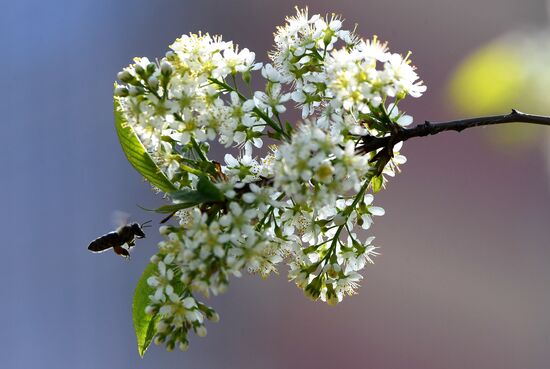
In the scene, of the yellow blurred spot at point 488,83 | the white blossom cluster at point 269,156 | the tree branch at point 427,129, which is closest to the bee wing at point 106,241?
the white blossom cluster at point 269,156

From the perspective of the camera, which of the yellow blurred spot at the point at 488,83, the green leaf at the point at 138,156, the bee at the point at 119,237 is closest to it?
the green leaf at the point at 138,156

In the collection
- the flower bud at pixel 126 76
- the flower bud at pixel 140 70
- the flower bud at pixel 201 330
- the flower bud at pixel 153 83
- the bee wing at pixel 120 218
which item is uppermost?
the flower bud at pixel 140 70

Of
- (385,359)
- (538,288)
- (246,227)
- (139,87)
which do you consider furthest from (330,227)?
(538,288)

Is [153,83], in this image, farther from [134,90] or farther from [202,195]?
[202,195]

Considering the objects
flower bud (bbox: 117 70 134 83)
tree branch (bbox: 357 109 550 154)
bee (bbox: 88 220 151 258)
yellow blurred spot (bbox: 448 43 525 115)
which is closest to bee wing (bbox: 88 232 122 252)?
bee (bbox: 88 220 151 258)

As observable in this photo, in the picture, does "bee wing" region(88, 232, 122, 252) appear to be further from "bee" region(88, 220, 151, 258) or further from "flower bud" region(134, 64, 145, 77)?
"flower bud" region(134, 64, 145, 77)

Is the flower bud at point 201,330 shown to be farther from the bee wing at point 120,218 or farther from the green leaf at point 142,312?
the bee wing at point 120,218
